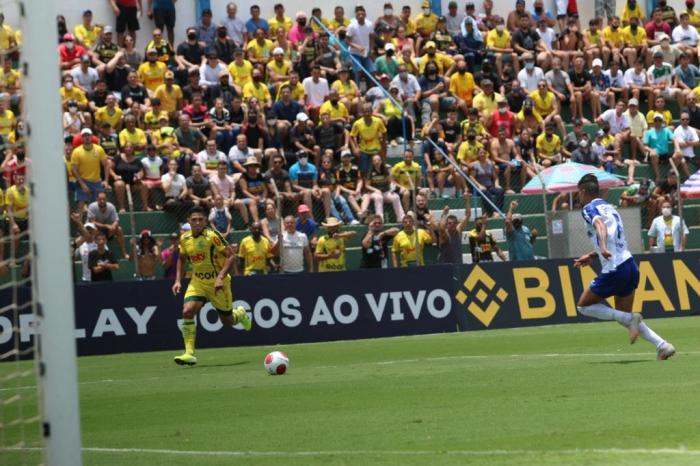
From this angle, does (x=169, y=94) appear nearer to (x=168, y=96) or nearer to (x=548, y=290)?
(x=168, y=96)

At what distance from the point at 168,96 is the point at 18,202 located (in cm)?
1914

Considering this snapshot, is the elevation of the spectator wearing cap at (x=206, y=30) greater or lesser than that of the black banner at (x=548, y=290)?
greater

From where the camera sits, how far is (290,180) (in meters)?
28.6

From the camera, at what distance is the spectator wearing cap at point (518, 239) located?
28.2 metres

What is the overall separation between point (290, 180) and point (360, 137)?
2.58 meters

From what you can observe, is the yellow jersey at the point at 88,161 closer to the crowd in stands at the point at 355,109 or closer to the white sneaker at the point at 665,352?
the crowd in stands at the point at 355,109

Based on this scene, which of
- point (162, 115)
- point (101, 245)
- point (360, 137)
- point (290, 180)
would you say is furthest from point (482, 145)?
point (101, 245)

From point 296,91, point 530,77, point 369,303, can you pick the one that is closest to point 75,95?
point 296,91

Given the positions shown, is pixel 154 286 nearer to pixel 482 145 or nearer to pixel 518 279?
pixel 518 279

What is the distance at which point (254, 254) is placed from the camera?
26219 millimetres

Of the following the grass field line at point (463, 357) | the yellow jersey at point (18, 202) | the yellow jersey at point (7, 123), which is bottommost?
the grass field line at point (463, 357)

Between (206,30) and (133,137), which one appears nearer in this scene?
(133,137)

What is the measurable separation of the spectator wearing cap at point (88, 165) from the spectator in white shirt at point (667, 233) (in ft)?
36.6

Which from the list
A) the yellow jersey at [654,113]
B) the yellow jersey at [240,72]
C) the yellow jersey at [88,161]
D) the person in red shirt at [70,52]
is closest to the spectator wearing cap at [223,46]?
the yellow jersey at [240,72]
